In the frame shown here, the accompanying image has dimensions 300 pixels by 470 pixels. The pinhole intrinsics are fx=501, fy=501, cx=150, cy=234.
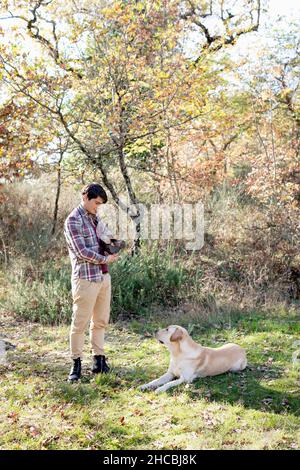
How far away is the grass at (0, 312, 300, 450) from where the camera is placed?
150 inches

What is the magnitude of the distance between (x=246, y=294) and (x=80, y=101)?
495 centimetres

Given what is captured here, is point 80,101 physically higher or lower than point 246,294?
higher

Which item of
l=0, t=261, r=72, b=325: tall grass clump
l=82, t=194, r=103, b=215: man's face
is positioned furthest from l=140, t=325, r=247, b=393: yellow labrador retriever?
l=0, t=261, r=72, b=325: tall grass clump

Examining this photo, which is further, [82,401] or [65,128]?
[65,128]

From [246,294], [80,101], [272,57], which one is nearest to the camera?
[246,294]

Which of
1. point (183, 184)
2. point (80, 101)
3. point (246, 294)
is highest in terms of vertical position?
point (80, 101)

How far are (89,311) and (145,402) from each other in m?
0.99

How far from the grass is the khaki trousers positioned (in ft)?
1.23

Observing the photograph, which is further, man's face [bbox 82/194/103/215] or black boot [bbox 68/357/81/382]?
black boot [bbox 68/357/81/382]

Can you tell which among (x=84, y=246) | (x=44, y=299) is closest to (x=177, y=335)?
(x=84, y=246)

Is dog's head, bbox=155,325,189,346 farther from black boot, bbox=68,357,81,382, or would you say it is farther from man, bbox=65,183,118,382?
black boot, bbox=68,357,81,382
